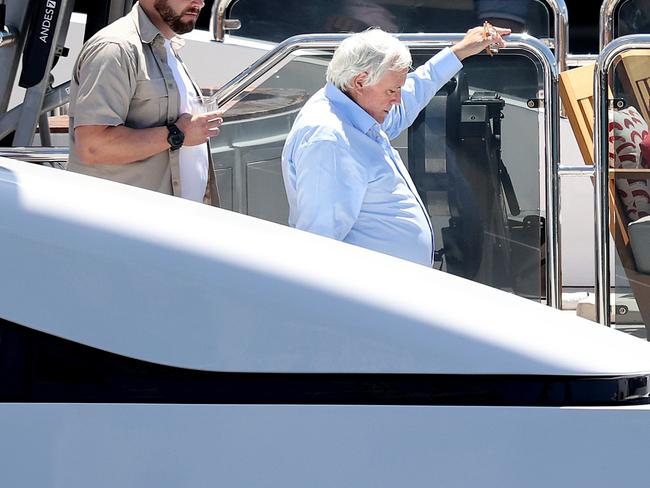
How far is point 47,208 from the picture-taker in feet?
6.22

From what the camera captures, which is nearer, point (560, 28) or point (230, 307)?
point (230, 307)

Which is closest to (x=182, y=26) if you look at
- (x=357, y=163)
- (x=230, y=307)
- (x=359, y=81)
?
(x=359, y=81)

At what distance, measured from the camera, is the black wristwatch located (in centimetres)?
351

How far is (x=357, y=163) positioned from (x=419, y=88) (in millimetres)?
770

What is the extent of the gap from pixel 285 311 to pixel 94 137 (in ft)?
5.96

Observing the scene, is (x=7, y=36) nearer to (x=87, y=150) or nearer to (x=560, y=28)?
(x=87, y=150)

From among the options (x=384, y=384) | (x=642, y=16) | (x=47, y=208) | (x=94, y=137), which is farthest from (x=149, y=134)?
(x=642, y=16)

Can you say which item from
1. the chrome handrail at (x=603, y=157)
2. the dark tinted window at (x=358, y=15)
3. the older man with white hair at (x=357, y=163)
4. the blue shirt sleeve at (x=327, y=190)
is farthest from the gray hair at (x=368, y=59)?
the dark tinted window at (x=358, y=15)

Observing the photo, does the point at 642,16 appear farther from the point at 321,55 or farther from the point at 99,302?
the point at 99,302

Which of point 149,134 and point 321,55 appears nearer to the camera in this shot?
point 149,134

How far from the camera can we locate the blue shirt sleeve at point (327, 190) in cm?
331

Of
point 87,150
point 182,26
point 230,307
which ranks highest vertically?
point 182,26

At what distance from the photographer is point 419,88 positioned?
4.09m

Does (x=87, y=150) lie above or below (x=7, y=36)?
below
